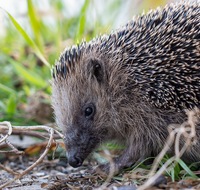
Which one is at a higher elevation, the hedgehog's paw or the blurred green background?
the blurred green background

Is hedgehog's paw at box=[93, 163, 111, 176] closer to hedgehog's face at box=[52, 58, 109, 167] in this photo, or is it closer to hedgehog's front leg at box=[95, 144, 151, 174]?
hedgehog's front leg at box=[95, 144, 151, 174]

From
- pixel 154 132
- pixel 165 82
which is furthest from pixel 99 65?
pixel 154 132

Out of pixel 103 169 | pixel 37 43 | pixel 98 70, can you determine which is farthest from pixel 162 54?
pixel 37 43

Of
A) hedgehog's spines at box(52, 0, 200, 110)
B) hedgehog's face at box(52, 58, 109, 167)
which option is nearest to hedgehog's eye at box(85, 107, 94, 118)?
hedgehog's face at box(52, 58, 109, 167)

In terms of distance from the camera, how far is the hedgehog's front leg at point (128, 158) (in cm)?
200

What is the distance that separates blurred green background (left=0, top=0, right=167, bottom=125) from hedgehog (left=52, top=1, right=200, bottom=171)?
50 cm

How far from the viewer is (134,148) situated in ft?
6.72

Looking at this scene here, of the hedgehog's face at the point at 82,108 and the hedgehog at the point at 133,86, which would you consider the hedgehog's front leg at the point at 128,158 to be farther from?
the hedgehog's face at the point at 82,108

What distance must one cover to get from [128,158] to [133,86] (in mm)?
600

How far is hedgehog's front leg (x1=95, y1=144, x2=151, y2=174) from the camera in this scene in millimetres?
1996

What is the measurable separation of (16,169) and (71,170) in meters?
0.51

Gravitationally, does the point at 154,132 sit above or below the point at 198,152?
above

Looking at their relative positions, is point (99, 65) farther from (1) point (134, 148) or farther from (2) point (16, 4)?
(2) point (16, 4)

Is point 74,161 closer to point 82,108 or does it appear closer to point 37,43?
point 82,108
